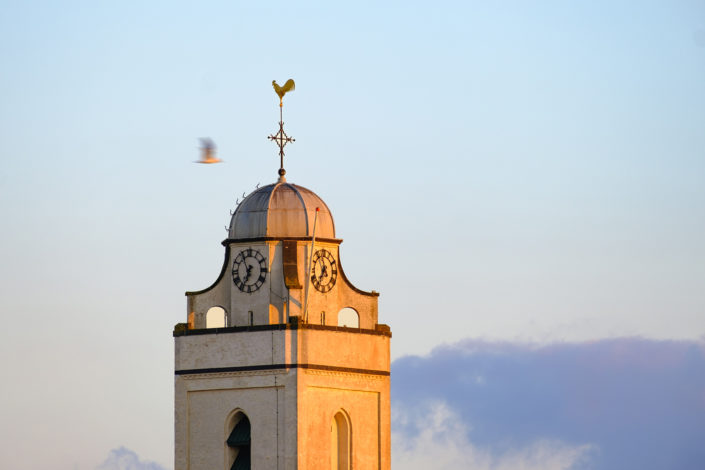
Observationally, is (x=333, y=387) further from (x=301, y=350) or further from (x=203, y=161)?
(x=203, y=161)

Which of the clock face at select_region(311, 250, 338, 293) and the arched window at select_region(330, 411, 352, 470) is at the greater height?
the clock face at select_region(311, 250, 338, 293)

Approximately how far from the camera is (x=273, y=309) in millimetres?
124125

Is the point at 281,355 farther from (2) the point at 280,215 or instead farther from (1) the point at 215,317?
(2) the point at 280,215

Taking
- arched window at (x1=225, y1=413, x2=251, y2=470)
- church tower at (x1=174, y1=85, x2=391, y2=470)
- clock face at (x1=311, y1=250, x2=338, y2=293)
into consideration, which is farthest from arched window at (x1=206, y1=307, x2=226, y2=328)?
clock face at (x1=311, y1=250, x2=338, y2=293)

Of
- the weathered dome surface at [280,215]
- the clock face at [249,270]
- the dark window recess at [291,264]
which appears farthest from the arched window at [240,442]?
the weathered dome surface at [280,215]

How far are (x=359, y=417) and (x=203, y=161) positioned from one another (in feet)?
38.7

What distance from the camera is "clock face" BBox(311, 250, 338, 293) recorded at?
125m

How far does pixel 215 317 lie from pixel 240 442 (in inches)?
203

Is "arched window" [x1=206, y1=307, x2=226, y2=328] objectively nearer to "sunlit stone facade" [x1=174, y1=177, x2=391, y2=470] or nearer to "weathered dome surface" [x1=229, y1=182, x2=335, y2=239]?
"sunlit stone facade" [x1=174, y1=177, x2=391, y2=470]

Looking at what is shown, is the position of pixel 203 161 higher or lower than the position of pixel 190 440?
higher

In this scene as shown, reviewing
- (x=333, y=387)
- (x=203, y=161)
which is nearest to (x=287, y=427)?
(x=333, y=387)

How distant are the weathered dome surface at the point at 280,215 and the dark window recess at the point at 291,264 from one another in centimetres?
56

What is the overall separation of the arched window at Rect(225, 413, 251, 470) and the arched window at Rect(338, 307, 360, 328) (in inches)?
218

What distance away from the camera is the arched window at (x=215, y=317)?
412 feet
